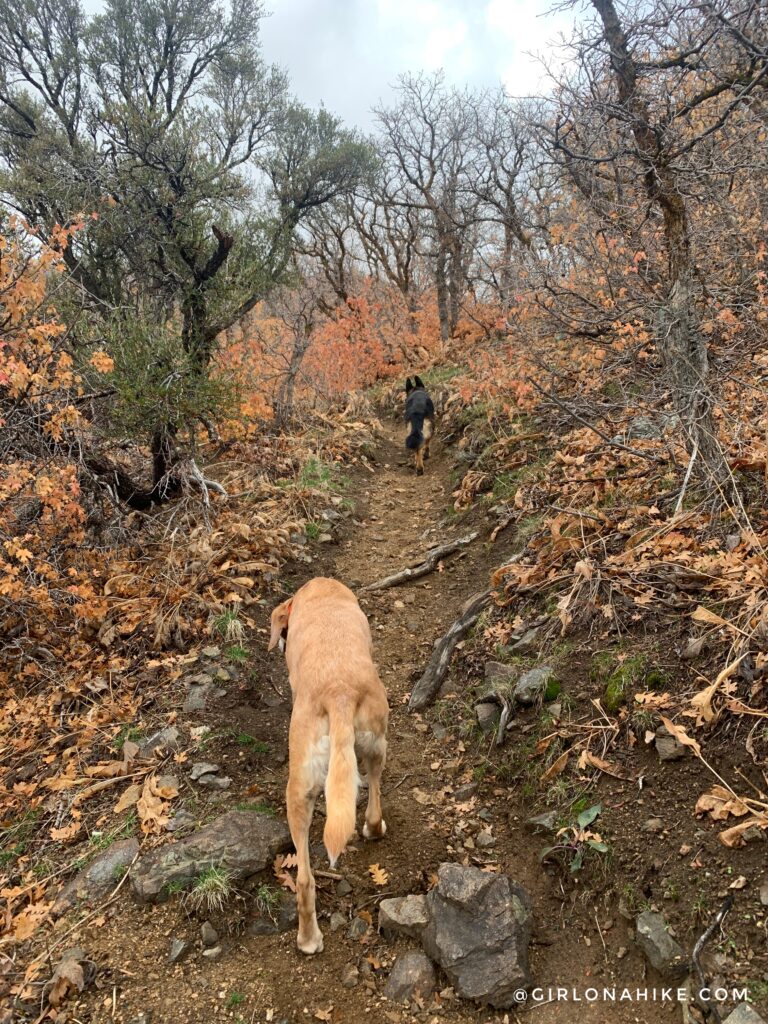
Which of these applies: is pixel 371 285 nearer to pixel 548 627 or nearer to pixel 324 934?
pixel 548 627

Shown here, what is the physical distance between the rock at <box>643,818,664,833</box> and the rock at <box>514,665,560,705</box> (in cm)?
103

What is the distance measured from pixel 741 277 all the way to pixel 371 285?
1782 centimetres

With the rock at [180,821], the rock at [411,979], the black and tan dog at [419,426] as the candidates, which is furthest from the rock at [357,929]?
the black and tan dog at [419,426]

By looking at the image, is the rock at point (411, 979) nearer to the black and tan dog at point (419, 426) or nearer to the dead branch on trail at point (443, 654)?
the dead branch on trail at point (443, 654)

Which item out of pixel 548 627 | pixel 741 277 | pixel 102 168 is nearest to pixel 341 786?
pixel 548 627

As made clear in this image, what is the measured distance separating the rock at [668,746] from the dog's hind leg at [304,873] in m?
1.84

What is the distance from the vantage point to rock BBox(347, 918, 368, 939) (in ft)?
10.2

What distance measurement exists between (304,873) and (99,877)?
1377 mm

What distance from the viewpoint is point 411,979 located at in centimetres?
283

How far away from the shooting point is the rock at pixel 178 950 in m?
2.99

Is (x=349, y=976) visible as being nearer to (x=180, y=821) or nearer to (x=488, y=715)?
(x=180, y=821)

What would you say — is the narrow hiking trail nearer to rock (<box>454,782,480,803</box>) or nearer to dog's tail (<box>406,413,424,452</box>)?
rock (<box>454,782,480,803</box>)

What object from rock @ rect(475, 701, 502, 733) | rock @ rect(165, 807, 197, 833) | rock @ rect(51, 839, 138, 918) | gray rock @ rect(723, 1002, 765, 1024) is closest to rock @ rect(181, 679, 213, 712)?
rock @ rect(165, 807, 197, 833)

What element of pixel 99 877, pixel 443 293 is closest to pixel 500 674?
pixel 99 877
